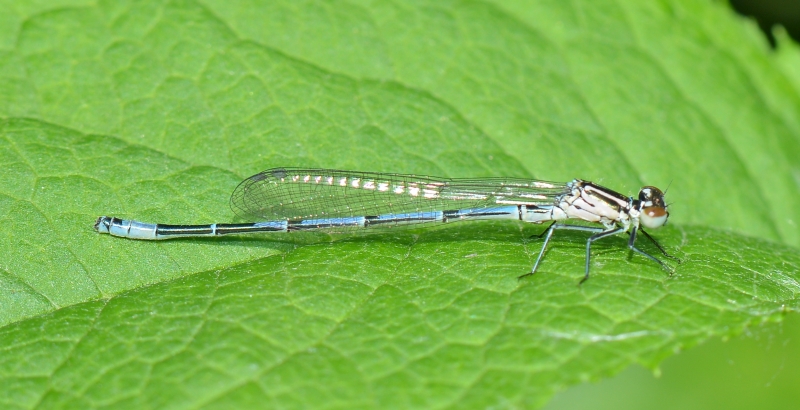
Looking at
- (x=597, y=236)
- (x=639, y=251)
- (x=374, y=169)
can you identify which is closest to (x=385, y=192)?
(x=374, y=169)

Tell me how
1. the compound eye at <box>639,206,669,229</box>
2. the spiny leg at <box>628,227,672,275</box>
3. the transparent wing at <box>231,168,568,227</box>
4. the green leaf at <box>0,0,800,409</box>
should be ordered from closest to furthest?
the green leaf at <box>0,0,800,409</box> → the spiny leg at <box>628,227,672,275</box> → the compound eye at <box>639,206,669,229</box> → the transparent wing at <box>231,168,568,227</box>

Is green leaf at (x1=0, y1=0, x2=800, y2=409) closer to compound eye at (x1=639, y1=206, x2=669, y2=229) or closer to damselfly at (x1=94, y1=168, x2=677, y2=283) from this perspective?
damselfly at (x1=94, y1=168, x2=677, y2=283)

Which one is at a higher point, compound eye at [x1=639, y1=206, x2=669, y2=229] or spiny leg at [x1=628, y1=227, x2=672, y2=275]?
compound eye at [x1=639, y1=206, x2=669, y2=229]

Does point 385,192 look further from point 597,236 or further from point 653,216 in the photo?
point 653,216

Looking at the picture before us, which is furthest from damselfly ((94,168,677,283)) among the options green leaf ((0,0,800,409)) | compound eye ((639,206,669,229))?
green leaf ((0,0,800,409))

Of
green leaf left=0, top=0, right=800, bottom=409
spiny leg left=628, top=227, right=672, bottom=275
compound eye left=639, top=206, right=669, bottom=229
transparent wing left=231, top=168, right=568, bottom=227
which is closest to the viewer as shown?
green leaf left=0, top=0, right=800, bottom=409

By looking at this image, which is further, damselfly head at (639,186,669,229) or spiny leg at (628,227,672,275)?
damselfly head at (639,186,669,229)

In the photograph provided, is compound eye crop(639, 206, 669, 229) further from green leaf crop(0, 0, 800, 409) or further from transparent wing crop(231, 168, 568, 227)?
transparent wing crop(231, 168, 568, 227)

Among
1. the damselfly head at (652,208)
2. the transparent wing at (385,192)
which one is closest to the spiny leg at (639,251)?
the damselfly head at (652,208)
